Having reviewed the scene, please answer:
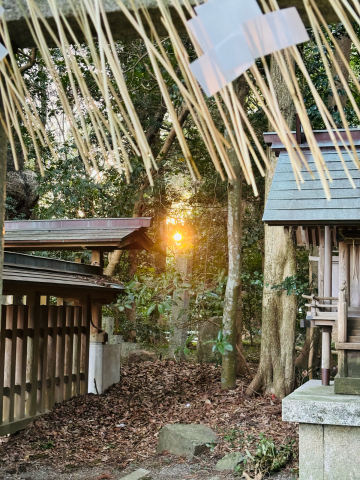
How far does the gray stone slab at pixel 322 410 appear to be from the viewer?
509 cm

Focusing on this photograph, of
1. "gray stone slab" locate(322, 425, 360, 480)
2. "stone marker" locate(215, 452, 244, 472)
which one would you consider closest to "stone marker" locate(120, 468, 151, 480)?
"stone marker" locate(215, 452, 244, 472)

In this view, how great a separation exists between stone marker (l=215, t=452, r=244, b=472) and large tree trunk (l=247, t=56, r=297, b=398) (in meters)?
3.22

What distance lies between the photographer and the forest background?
962 centimetres

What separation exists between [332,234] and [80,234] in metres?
4.78

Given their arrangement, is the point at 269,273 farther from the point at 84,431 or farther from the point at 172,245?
the point at 172,245

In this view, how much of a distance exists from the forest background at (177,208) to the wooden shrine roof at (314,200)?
270cm

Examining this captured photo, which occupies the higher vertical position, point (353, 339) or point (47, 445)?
point (353, 339)

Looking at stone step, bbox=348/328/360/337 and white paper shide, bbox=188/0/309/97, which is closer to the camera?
white paper shide, bbox=188/0/309/97

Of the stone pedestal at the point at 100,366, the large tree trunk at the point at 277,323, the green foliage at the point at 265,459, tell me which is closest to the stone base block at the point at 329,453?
the green foliage at the point at 265,459

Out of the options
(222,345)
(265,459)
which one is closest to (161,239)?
(222,345)

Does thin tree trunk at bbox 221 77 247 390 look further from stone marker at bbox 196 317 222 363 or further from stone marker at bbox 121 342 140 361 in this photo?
stone marker at bbox 121 342 140 361

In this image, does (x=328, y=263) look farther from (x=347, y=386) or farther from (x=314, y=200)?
(x=347, y=386)

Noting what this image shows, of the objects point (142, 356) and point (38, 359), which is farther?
point (142, 356)

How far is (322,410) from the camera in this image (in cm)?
513
